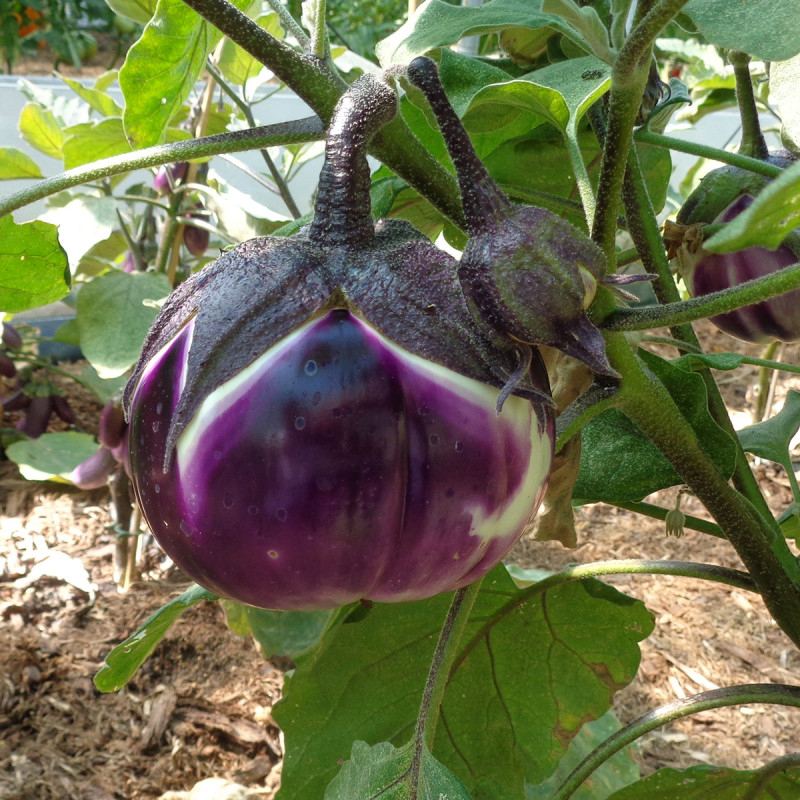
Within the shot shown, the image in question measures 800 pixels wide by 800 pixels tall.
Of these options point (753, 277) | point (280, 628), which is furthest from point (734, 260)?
point (280, 628)

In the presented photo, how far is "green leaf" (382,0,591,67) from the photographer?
42 centimetres

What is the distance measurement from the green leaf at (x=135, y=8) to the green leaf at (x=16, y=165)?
0.31 metres

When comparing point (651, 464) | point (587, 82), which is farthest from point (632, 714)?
point (587, 82)

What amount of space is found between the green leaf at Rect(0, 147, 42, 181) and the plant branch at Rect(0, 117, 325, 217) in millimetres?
984

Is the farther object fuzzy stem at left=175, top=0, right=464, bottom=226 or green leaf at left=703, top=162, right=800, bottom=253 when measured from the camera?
fuzzy stem at left=175, top=0, right=464, bottom=226

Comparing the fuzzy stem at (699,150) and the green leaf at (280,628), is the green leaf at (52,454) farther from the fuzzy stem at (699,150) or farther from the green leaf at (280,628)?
the fuzzy stem at (699,150)

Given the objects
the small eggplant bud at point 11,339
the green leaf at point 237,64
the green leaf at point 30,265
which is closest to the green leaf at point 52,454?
the small eggplant bud at point 11,339

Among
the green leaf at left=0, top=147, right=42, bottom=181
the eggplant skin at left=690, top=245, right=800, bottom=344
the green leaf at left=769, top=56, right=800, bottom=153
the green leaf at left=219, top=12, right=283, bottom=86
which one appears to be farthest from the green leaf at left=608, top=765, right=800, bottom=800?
the green leaf at left=0, top=147, right=42, bottom=181

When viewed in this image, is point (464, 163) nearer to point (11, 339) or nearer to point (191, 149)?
point (191, 149)

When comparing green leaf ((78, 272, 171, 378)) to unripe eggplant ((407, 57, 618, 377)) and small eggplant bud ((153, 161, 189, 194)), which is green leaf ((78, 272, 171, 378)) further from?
unripe eggplant ((407, 57, 618, 377))

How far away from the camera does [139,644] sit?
0.58 m

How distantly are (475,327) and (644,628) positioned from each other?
0.44 m

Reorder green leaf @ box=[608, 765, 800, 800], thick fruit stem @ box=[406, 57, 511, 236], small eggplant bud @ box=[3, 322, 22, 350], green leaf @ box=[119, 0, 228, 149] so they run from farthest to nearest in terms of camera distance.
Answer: small eggplant bud @ box=[3, 322, 22, 350] → green leaf @ box=[608, 765, 800, 800] → green leaf @ box=[119, 0, 228, 149] → thick fruit stem @ box=[406, 57, 511, 236]

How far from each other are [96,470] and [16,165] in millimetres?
465
